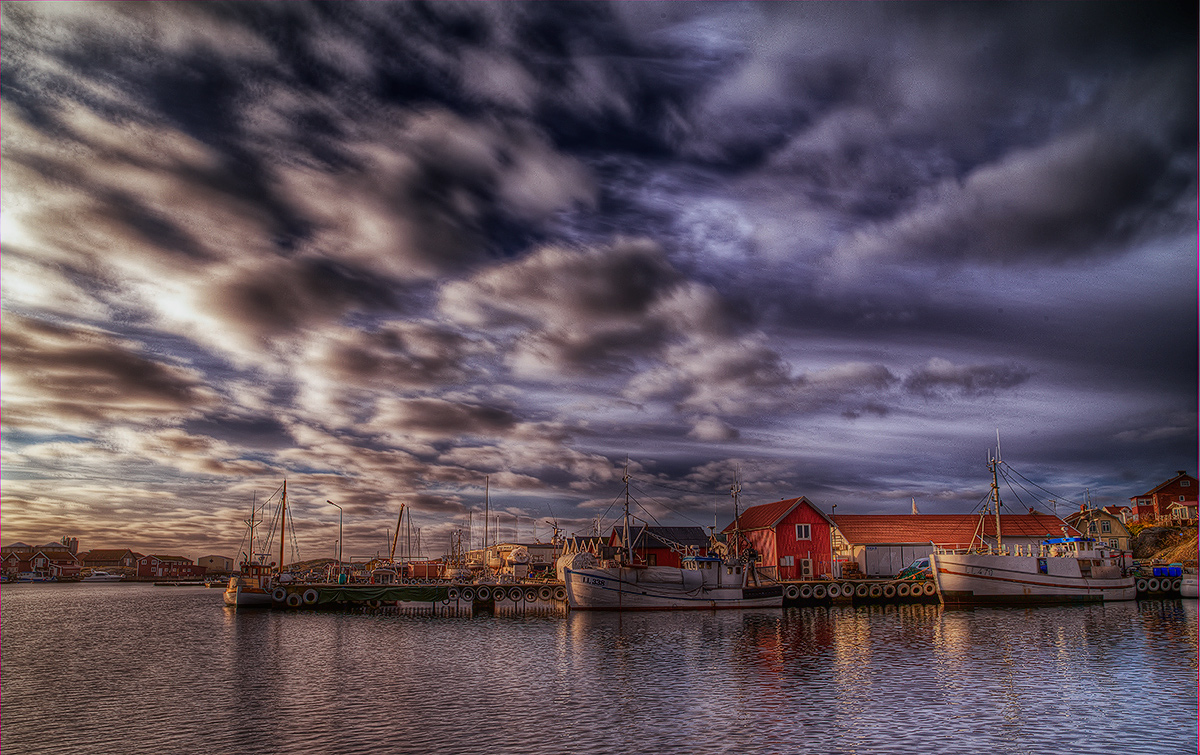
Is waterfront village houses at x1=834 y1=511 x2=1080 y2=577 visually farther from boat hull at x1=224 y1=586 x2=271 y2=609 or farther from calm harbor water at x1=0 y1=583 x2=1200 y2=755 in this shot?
boat hull at x1=224 y1=586 x2=271 y2=609

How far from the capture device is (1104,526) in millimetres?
105188

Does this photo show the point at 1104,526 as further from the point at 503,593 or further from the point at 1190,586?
the point at 503,593

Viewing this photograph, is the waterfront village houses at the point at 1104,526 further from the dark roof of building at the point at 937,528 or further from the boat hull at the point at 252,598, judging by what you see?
the boat hull at the point at 252,598

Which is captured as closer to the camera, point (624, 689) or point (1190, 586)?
A: point (624, 689)

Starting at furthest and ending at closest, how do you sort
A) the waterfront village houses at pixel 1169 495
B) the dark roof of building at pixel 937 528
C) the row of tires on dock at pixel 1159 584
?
1. the waterfront village houses at pixel 1169 495
2. the dark roof of building at pixel 937 528
3. the row of tires on dock at pixel 1159 584

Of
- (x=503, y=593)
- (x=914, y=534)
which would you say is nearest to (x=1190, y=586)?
(x=914, y=534)

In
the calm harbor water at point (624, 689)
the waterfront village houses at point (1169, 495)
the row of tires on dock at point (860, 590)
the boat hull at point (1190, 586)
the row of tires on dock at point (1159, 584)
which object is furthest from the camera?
the waterfront village houses at point (1169, 495)

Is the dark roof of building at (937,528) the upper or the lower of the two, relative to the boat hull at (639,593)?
upper

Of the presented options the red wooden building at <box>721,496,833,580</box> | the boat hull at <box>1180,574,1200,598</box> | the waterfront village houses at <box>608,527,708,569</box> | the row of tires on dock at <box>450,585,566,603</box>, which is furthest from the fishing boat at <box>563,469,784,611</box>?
the boat hull at <box>1180,574,1200,598</box>

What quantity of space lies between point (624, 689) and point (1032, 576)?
189ft

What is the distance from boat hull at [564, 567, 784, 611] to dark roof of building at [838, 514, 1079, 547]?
23.9m

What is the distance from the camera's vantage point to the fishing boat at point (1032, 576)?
72250 millimetres

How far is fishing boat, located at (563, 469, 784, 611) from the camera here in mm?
74688

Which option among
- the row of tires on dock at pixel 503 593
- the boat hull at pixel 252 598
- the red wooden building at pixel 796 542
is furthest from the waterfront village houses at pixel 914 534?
the boat hull at pixel 252 598
